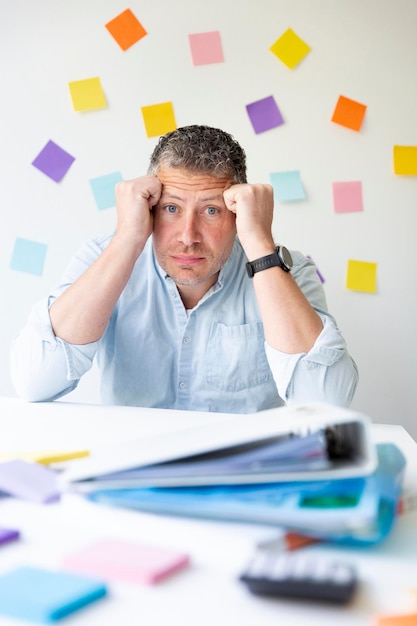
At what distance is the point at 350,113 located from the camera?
7.93 ft

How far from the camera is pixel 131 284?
66.4 inches

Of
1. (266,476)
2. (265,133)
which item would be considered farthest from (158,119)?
(266,476)

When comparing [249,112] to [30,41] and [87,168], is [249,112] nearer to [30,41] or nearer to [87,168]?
[87,168]

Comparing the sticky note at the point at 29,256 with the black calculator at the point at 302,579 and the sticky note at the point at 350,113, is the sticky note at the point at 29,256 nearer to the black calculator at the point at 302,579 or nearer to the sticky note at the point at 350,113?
Answer: the sticky note at the point at 350,113

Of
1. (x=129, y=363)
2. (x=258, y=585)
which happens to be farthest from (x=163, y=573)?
(x=129, y=363)

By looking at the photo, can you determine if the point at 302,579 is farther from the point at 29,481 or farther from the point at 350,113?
the point at 350,113

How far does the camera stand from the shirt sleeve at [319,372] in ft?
4.61

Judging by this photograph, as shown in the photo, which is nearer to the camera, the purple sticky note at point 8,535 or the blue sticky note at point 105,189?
the purple sticky note at point 8,535

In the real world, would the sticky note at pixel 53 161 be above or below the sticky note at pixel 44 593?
above

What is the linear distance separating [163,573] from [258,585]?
0.27 feet

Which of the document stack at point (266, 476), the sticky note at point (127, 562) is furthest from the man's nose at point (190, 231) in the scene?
the sticky note at point (127, 562)

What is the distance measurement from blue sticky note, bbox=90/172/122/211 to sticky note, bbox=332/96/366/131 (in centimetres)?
75

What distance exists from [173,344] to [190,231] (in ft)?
0.85

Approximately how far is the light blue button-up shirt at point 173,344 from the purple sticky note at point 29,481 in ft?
2.20
